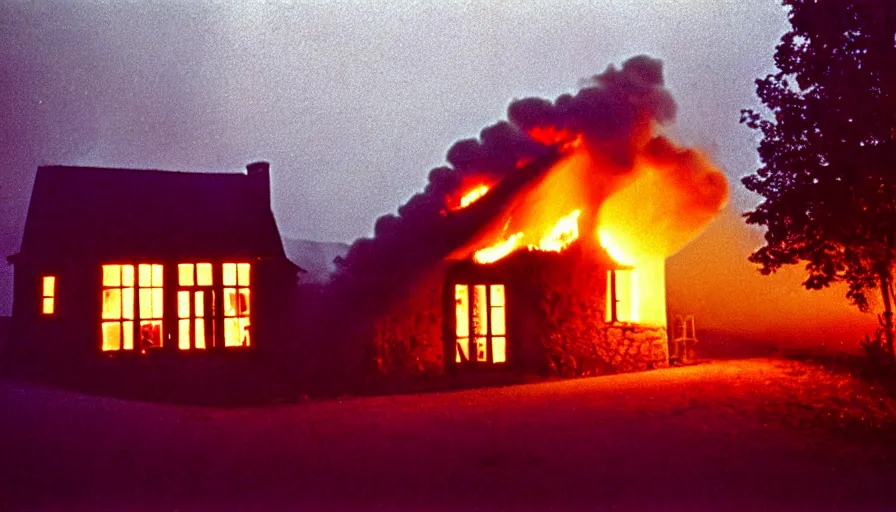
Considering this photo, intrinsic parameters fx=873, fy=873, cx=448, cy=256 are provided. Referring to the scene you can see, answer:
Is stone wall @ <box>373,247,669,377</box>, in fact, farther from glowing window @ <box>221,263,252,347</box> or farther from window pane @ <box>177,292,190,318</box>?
window pane @ <box>177,292,190,318</box>

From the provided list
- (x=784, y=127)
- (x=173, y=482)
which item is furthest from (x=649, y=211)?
(x=173, y=482)

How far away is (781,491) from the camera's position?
27.4 feet

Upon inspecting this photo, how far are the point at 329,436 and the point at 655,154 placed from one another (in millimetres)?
10469

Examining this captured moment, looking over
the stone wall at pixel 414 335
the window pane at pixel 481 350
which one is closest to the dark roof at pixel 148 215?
the stone wall at pixel 414 335

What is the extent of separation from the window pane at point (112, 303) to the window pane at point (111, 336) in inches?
7.1

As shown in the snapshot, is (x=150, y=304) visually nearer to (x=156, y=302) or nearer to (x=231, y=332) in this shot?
(x=156, y=302)

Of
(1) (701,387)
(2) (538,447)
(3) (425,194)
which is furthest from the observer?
(3) (425,194)

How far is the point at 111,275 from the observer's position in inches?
773

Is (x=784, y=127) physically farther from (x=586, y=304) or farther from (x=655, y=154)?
(x=586, y=304)

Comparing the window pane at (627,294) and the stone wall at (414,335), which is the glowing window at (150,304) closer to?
the stone wall at (414,335)

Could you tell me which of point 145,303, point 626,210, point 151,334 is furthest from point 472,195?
point 151,334

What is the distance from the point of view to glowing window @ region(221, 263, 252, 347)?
20.2 meters

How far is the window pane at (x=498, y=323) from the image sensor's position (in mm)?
18016

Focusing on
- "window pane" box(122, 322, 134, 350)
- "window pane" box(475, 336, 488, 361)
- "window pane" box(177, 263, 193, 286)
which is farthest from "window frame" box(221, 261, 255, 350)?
"window pane" box(475, 336, 488, 361)
